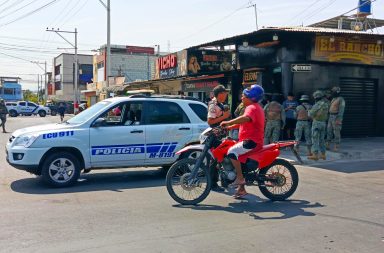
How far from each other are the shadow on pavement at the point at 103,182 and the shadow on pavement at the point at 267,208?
2035 millimetres

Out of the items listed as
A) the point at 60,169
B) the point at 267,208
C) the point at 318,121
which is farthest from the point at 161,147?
the point at 318,121

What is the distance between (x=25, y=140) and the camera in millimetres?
7938

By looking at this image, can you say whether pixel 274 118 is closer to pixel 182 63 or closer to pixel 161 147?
pixel 161 147

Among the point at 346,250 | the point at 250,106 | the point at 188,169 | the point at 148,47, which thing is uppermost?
the point at 148,47

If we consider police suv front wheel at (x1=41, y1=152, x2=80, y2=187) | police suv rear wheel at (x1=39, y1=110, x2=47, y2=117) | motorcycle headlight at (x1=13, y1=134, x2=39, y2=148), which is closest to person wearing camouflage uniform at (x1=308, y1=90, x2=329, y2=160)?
police suv front wheel at (x1=41, y1=152, x2=80, y2=187)

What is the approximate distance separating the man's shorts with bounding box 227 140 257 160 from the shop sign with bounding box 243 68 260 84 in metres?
10.2

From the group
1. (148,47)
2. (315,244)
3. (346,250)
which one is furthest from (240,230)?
(148,47)

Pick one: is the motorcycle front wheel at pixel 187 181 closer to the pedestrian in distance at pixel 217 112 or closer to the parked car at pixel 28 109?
the pedestrian in distance at pixel 217 112

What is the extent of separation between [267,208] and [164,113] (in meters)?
3.30

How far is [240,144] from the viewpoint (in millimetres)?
6781

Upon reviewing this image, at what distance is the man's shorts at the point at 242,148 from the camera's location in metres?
6.75

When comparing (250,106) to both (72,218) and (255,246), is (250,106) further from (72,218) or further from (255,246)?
(72,218)

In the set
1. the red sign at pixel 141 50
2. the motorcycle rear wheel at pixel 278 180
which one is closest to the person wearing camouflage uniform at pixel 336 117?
the motorcycle rear wheel at pixel 278 180

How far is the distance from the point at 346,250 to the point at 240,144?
8.07 ft
